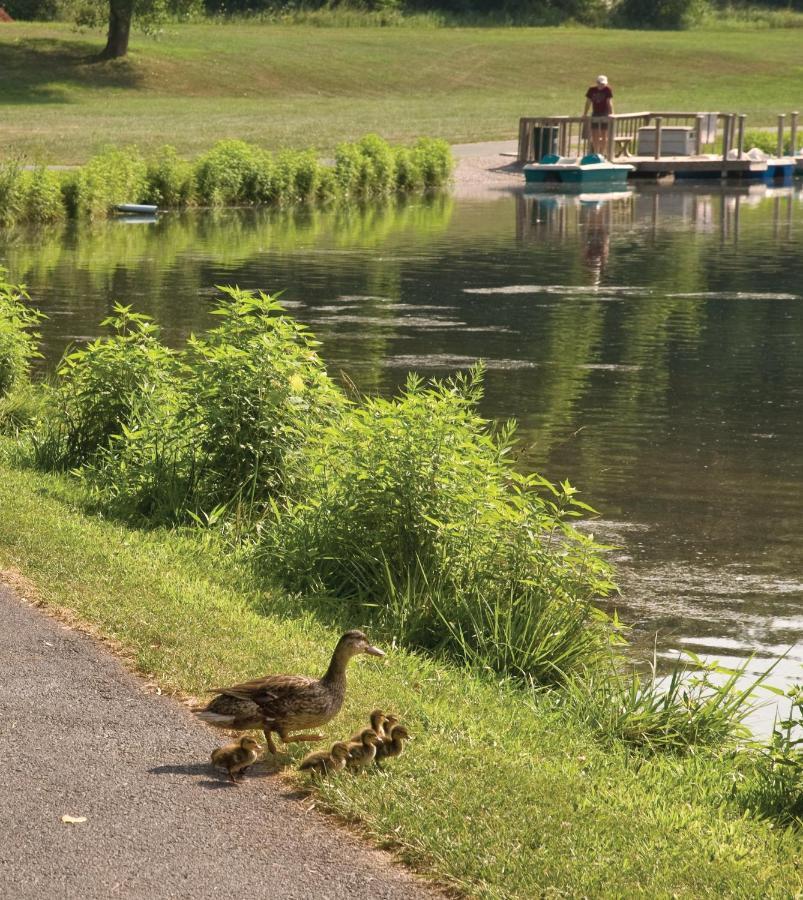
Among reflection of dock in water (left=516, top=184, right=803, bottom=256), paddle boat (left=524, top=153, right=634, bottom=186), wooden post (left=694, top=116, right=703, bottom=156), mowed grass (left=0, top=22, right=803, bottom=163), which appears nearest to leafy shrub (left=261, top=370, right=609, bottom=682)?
reflection of dock in water (left=516, top=184, right=803, bottom=256)

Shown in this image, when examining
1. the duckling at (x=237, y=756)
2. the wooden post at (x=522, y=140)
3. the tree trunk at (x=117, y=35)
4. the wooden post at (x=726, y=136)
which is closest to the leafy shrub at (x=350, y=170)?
the wooden post at (x=522, y=140)

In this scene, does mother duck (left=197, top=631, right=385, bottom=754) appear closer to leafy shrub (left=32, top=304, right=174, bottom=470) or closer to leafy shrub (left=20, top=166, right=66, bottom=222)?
leafy shrub (left=32, top=304, right=174, bottom=470)

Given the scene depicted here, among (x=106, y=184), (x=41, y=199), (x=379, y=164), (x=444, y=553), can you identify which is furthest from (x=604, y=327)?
(x=379, y=164)

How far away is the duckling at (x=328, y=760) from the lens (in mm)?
6258

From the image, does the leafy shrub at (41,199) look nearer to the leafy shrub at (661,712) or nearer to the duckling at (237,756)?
the leafy shrub at (661,712)

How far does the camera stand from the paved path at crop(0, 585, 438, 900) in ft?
17.8

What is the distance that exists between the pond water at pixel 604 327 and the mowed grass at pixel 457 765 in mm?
2164

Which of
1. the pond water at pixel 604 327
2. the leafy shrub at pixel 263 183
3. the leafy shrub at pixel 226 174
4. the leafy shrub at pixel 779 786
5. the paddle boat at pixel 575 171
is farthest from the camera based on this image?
the paddle boat at pixel 575 171

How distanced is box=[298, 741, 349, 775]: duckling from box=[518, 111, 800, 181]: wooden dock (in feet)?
140

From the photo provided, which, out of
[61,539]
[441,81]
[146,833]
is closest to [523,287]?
[61,539]

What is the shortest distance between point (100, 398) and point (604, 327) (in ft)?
37.3

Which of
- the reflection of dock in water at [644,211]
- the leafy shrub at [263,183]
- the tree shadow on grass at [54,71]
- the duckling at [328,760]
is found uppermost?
the tree shadow on grass at [54,71]

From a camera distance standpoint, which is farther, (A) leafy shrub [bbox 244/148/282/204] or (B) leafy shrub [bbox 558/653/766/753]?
(A) leafy shrub [bbox 244/148/282/204]

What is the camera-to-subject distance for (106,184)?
125ft
